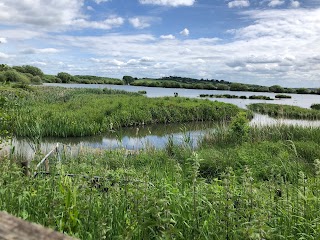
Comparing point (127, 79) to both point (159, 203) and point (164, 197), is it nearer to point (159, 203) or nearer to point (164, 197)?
point (164, 197)

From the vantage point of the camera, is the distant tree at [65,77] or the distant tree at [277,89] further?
the distant tree at [65,77]

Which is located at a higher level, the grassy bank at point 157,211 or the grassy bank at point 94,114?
the grassy bank at point 157,211

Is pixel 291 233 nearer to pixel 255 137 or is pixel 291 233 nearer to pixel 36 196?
pixel 36 196

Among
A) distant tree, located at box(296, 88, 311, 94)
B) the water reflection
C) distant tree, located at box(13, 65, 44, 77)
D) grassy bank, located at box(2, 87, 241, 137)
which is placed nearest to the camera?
the water reflection

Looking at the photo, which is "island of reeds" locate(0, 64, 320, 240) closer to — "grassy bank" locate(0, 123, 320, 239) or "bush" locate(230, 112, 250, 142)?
"grassy bank" locate(0, 123, 320, 239)

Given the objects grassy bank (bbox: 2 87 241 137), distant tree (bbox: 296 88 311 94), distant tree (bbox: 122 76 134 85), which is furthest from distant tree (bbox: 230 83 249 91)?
grassy bank (bbox: 2 87 241 137)

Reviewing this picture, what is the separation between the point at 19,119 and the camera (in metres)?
22.1

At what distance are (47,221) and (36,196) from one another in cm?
104

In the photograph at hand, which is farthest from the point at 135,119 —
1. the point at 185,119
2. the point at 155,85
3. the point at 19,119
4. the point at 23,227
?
the point at 155,85

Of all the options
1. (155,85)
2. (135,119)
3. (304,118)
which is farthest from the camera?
(155,85)

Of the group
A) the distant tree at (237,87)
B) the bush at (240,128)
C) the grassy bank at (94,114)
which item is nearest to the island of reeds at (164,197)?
the bush at (240,128)

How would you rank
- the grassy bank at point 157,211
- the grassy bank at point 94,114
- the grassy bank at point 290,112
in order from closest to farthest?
1. the grassy bank at point 157,211
2. the grassy bank at point 94,114
3. the grassy bank at point 290,112

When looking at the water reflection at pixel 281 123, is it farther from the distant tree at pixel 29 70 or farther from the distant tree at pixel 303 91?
the distant tree at pixel 29 70

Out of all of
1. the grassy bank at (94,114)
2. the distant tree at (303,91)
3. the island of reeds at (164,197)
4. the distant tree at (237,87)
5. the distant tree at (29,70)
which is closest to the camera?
the island of reeds at (164,197)
